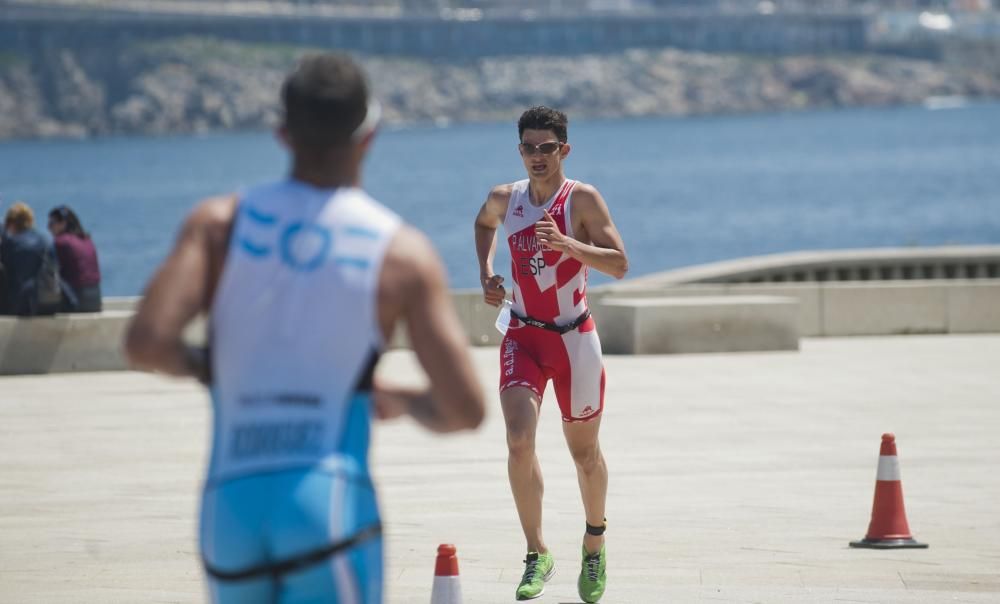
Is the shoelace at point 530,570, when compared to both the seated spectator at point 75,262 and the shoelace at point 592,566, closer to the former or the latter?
the shoelace at point 592,566

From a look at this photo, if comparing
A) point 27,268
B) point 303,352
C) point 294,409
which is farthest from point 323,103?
point 27,268

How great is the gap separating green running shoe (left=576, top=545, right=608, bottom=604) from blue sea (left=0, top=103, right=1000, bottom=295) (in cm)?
3874

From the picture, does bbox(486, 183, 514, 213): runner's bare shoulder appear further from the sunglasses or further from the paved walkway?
the paved walkway

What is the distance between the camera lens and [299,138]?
371 cm

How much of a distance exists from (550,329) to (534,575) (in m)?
1.02

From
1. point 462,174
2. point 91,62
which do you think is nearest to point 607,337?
point 462,174

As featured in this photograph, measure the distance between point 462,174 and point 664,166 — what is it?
16819mm

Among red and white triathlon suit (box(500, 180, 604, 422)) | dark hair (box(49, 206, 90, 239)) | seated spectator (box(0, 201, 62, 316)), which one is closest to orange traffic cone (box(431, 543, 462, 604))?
red and white triathlon suit (box(500, 180, 604, 422))

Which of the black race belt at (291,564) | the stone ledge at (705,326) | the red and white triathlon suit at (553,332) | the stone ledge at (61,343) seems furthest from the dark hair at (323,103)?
the stone ledge at (705,326)

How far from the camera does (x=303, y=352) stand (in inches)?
141

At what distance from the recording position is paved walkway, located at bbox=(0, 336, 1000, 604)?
25.6 ft

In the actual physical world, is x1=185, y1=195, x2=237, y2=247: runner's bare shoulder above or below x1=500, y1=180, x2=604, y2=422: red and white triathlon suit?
above

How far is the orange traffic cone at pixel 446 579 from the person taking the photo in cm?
550

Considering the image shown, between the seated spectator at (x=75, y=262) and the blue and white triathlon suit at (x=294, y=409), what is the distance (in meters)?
13.3
